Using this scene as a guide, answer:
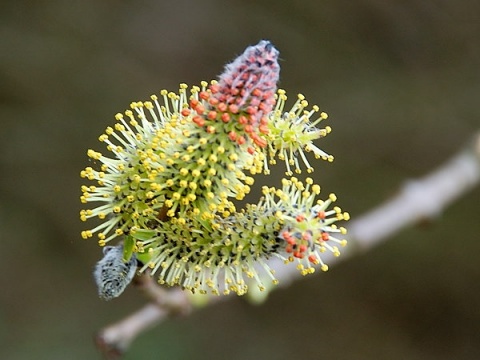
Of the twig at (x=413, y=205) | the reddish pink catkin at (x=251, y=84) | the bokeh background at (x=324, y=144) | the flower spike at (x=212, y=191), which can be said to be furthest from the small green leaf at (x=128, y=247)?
the bokeh background at (x=324, y=144)

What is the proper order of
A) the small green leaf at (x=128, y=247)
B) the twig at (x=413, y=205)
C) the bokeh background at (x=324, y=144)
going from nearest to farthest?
the small green leaf at (x=128, y=247) → the twig at (x=413, y=205) → the bokeh background at (x=324, y=144)

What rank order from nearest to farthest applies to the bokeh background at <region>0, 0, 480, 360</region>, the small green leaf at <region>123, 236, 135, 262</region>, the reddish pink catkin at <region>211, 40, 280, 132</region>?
1. the reddish pink catkin at <region>211, 40, 280, 132</region>
2. the small green leaf at <region>123, 236, 135, 262</region>
3. the bokeh background at <region>0, 0, 480, 360</region>

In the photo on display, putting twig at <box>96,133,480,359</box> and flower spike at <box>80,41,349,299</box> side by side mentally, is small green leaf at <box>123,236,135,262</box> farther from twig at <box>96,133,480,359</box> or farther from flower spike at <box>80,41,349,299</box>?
twig at <box>96,133,480,359</box>

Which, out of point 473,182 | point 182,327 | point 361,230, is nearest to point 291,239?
point 361,230

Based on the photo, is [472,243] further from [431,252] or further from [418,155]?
[418,155]

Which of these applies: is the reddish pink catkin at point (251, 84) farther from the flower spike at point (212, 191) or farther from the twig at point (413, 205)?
the twig at point (413, 205)

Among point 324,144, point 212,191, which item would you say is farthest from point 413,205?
point 212,191

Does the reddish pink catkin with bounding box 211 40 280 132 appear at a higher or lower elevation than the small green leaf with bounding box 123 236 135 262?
higher

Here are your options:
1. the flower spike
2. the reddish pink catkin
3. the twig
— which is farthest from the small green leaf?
the twig

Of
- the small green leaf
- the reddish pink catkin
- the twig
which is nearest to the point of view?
the reddish pink catkin
